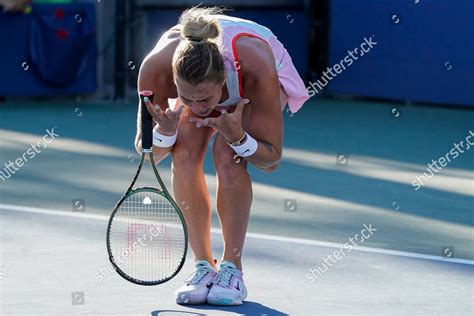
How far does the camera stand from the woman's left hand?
416 cm

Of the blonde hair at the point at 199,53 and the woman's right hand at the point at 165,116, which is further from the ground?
the blonde hair at the point at 199,53

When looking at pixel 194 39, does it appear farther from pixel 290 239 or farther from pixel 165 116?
pixel 290 239

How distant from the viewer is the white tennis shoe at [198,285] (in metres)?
4.55

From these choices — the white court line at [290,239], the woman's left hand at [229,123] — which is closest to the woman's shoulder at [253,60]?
the woman's left hand at [229,123]

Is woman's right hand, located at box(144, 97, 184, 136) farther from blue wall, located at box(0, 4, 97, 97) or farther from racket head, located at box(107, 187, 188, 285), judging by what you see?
blue wall, located at box(0, 4, 97, 97)

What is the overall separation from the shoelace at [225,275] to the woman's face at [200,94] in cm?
69

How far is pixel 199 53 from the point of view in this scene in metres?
4.15

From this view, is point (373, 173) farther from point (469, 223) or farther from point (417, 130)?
point (417, 130)

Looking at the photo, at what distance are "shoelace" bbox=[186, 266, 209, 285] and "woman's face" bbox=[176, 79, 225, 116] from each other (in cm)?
72

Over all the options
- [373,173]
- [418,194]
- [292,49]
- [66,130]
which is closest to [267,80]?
[418,194]

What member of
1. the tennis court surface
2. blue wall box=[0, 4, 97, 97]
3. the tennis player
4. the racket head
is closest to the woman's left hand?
the tennis player

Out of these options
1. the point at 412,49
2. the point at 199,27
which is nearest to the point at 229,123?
the point at 199,27

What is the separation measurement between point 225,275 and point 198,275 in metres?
0.12

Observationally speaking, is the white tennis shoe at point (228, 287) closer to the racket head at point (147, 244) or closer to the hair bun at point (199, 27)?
the racket head at point (147, 244)
